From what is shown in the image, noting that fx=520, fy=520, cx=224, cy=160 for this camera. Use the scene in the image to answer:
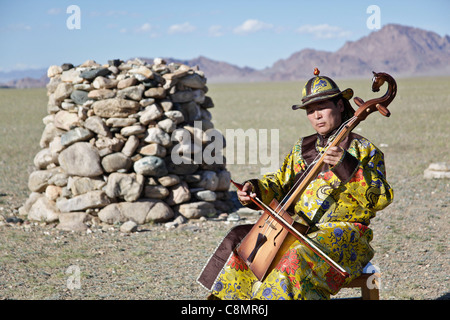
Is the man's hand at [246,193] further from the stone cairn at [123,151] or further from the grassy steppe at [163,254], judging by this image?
the stone cairn at [123,151]

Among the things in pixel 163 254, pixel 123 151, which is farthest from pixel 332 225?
pixel 123 151

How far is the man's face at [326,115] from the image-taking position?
3.55 meters

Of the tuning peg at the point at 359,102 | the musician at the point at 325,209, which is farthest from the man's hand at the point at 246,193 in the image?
the tuning peg at the point at 359,102

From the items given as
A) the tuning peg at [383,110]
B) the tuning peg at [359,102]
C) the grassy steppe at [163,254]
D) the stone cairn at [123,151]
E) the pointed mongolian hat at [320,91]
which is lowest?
the grassy steppe at [163,254]

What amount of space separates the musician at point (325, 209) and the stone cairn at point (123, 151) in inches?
166

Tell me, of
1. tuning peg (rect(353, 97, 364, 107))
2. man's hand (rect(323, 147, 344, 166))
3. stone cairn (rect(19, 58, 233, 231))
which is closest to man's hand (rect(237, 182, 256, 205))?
man's hand (rect(323, 147, 344, 166))

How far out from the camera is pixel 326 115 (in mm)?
3553

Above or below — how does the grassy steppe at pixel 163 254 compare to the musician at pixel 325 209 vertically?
below

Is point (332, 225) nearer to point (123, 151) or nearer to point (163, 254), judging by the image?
point (163, 254)

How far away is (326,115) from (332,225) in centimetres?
75
